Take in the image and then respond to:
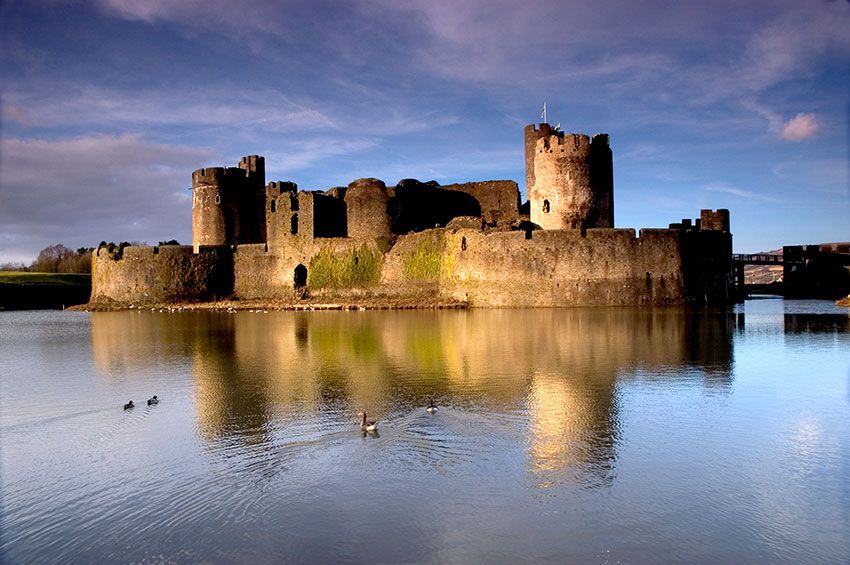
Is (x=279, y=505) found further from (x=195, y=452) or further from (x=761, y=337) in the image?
(x=761, y=337)

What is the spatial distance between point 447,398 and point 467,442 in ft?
7.46

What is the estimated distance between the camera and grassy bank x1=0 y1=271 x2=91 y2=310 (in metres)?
51.7

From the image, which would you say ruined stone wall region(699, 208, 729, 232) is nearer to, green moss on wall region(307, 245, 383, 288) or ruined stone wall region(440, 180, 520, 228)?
ruined stone wall region(440, 180, 520, 228)

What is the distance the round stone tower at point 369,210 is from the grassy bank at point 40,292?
2255 centimetres

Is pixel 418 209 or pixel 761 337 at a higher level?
pixel 418 209

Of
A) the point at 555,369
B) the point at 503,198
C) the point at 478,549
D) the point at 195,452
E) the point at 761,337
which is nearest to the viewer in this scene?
the point at 478,549

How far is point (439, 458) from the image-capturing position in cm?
758

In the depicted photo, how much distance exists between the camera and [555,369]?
500 inches

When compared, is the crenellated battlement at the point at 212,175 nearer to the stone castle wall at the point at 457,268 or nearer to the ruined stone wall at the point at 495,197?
the stone castle wall at the point at 457,268

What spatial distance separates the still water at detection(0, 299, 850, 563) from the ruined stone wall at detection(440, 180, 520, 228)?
2433 cm

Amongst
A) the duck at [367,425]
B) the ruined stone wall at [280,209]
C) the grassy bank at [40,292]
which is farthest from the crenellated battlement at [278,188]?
the duck at [367,425]

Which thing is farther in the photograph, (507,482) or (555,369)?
(555,369)

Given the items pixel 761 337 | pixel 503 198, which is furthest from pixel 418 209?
pixel 761 337

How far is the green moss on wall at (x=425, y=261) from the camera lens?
112 feet
